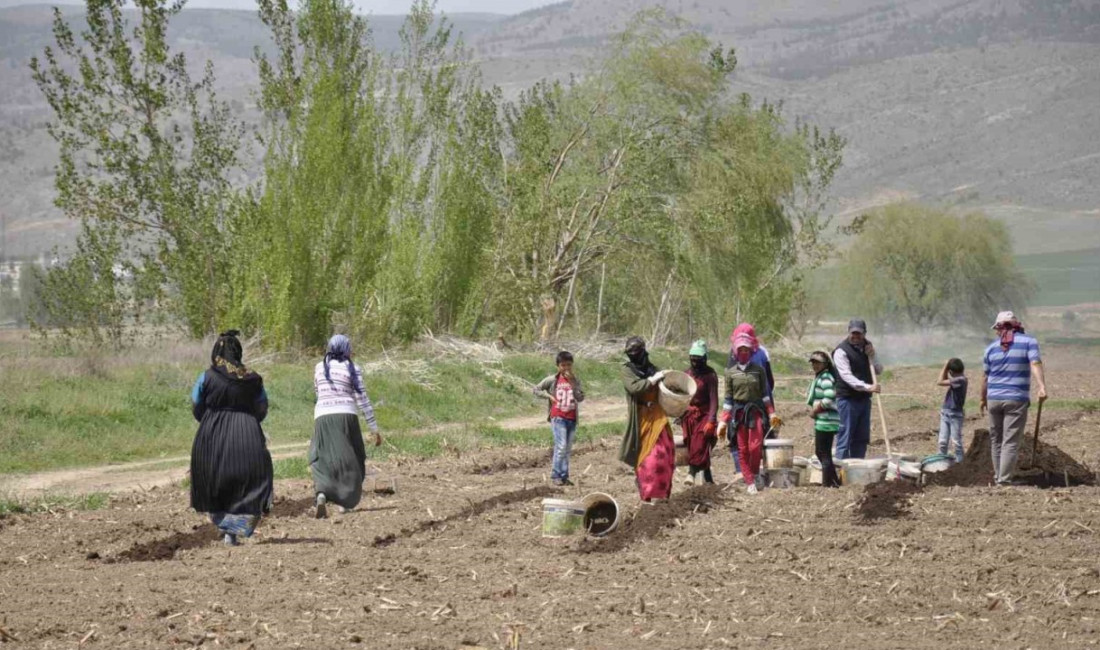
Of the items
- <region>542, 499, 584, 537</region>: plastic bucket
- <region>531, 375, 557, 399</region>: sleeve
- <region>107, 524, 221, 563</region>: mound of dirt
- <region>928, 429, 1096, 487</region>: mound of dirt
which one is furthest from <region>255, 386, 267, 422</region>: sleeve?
<region>928, 429, 1096, 487</region>: mound of dirt

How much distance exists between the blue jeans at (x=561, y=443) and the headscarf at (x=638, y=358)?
1826mm

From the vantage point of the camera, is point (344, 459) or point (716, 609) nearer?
point (716, 609)

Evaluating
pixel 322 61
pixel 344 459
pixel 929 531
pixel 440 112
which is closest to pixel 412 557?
pixel 344 459

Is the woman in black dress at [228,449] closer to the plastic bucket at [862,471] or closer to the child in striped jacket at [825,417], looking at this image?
the child in striped jacket at [825,417]

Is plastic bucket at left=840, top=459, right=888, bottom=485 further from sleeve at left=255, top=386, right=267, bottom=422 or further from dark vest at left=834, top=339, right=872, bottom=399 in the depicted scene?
sleeve at left=255, top=386, right=267, bottom=422

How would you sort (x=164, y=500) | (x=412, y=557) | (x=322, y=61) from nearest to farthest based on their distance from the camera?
(x=412, y=557)
(x=164, y=500)
(x=322, y=61)

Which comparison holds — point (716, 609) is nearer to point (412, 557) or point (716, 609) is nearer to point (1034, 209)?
point (412, 557)

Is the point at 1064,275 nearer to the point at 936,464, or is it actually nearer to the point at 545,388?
the point at 936,464

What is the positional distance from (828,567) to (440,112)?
2738 cm

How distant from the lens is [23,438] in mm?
19344

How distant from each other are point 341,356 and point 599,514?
2821mm

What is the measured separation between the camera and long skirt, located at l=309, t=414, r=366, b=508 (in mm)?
13328

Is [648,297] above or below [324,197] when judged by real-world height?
below

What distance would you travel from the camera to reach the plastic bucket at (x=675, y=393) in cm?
1279
